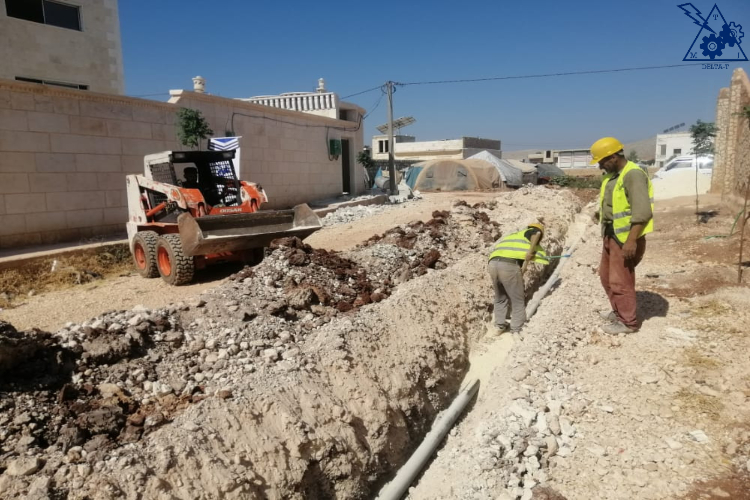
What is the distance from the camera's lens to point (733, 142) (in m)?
12.6

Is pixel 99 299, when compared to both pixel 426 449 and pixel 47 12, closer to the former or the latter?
pixel 426 449

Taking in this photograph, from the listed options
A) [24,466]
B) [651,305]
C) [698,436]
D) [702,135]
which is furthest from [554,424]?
[702,135]

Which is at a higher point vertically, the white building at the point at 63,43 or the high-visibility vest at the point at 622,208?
the white building at the point at 63,43

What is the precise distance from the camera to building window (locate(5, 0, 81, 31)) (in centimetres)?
1163

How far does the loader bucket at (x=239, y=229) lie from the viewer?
600 centimetres

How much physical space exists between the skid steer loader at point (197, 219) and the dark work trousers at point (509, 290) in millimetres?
2817

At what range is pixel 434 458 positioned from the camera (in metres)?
3.91

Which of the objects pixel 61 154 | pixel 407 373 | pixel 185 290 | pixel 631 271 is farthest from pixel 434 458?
pixel 61 154

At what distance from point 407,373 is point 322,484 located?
1276 millimetres

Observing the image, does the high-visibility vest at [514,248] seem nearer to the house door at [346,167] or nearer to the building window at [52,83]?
the building window at [52,83]

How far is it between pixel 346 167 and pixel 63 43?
32.3 ft

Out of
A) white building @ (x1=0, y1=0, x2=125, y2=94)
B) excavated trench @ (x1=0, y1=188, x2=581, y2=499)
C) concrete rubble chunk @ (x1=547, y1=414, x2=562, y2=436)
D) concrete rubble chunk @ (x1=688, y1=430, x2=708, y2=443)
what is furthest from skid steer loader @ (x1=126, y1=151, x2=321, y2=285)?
white building @ (x1=0, y1=0, x2=125, y2=94)

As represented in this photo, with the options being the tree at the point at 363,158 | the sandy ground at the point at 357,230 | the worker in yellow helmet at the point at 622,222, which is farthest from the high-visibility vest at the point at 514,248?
the tree at the point at 363,158

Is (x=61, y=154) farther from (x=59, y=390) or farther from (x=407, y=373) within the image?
(x=407, y=373)
